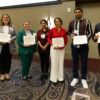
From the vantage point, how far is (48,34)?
11.9ft

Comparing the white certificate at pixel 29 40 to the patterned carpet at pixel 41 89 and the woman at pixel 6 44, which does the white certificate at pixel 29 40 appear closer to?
the woman at pixel 6 44

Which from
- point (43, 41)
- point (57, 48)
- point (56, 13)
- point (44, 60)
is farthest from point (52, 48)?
point (56, 13)

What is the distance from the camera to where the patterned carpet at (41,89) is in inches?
124

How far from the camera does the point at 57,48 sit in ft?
11.7

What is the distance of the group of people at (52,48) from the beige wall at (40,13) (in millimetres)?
→ 1751

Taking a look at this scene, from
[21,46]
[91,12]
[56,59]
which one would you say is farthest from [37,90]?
[91,12]

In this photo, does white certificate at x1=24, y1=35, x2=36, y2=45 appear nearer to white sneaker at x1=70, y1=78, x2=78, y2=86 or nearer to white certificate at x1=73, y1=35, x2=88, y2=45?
white certificate at x1=73, y1=35, x2=88, y2=45

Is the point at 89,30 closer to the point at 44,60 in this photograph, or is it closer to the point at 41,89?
the point at 44,60

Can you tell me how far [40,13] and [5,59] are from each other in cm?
244

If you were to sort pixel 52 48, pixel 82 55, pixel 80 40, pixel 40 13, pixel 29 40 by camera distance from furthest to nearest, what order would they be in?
pixel 40 13 < pixel 29 40 < pixel 52 48 < pixel 82 55 < pixel 80 40

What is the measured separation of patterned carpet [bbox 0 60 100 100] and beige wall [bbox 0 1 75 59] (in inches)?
75.8

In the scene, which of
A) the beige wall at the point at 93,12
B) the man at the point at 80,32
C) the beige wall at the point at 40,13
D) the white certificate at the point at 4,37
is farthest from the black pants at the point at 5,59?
the beige wall at the point at 93,12

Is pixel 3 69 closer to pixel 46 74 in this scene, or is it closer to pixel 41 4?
pixel 46 74

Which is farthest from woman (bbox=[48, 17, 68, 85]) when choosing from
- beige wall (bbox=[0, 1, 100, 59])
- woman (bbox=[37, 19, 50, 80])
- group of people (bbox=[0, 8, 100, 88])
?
beige wall (bbox=[0, 1, 100, 59])
